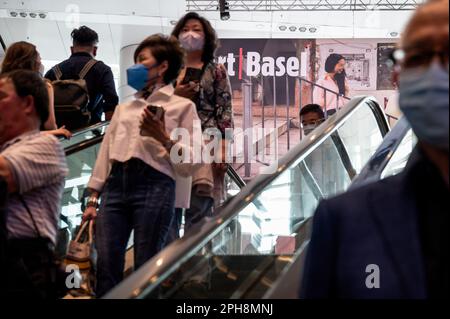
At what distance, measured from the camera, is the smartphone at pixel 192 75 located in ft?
15.5

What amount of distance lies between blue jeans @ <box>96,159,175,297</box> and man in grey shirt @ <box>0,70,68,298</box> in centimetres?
56

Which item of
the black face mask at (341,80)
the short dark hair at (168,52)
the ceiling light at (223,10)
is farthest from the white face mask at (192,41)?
the ceiling light at (223,10)

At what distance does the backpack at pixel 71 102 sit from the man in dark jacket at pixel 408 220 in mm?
4193

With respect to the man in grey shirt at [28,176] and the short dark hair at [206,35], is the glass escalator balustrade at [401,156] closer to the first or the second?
the short dark hair at [206,35]

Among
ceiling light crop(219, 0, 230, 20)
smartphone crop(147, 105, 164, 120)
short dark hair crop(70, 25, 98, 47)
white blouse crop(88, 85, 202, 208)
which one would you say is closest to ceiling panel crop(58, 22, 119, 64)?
ceiling light crop(219, 0, 230, 20)

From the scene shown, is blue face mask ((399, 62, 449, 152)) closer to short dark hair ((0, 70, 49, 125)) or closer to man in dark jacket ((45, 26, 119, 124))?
short dark hair ((0, 70, 49, 125))

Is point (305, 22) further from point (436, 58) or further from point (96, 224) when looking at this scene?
point (436, 58)

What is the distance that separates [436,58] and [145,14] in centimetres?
1358

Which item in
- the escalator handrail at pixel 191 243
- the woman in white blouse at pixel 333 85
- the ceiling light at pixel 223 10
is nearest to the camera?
the escalator handrail at pixel 191 243

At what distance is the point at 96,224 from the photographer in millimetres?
3889

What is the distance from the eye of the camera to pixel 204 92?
185 inches

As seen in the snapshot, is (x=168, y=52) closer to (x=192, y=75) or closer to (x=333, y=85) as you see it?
(x=192, y=75)

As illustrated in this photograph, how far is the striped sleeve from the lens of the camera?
3.12 meters
